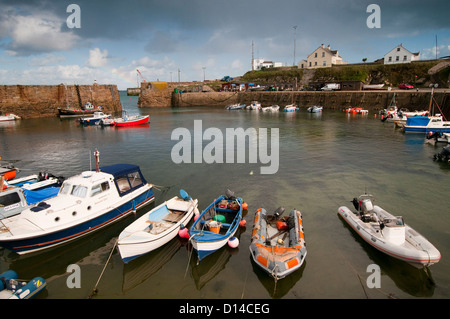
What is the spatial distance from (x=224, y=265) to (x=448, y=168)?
26914 mm

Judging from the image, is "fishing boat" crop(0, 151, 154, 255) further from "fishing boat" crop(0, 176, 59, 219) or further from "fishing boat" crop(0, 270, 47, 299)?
"fishing boat" crop(0, 270, 47, 299)

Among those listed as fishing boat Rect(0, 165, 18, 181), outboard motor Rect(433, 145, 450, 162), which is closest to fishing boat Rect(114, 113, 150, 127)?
fishing boat Rect(0, 165, 18, 181)

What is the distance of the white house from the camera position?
86.7m

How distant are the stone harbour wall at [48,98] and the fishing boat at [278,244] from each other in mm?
87895

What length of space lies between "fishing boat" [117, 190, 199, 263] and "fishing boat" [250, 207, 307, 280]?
454cm

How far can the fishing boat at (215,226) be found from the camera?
40.9 feet

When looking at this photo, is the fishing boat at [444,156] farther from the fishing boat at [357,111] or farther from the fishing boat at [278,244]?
the fishing boat at [357,111]

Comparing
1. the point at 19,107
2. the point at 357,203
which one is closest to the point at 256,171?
the point at 357,203

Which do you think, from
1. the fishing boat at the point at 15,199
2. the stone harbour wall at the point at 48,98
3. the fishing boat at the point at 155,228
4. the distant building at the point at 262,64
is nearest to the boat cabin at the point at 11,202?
the fishing boat at the point at 15,199

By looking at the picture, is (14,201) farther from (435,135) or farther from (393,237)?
(435,135)

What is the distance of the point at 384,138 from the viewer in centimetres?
4009

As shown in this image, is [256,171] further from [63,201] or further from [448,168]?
[448,168]

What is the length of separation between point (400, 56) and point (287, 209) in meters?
101

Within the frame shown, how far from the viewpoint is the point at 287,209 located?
58.3ft
